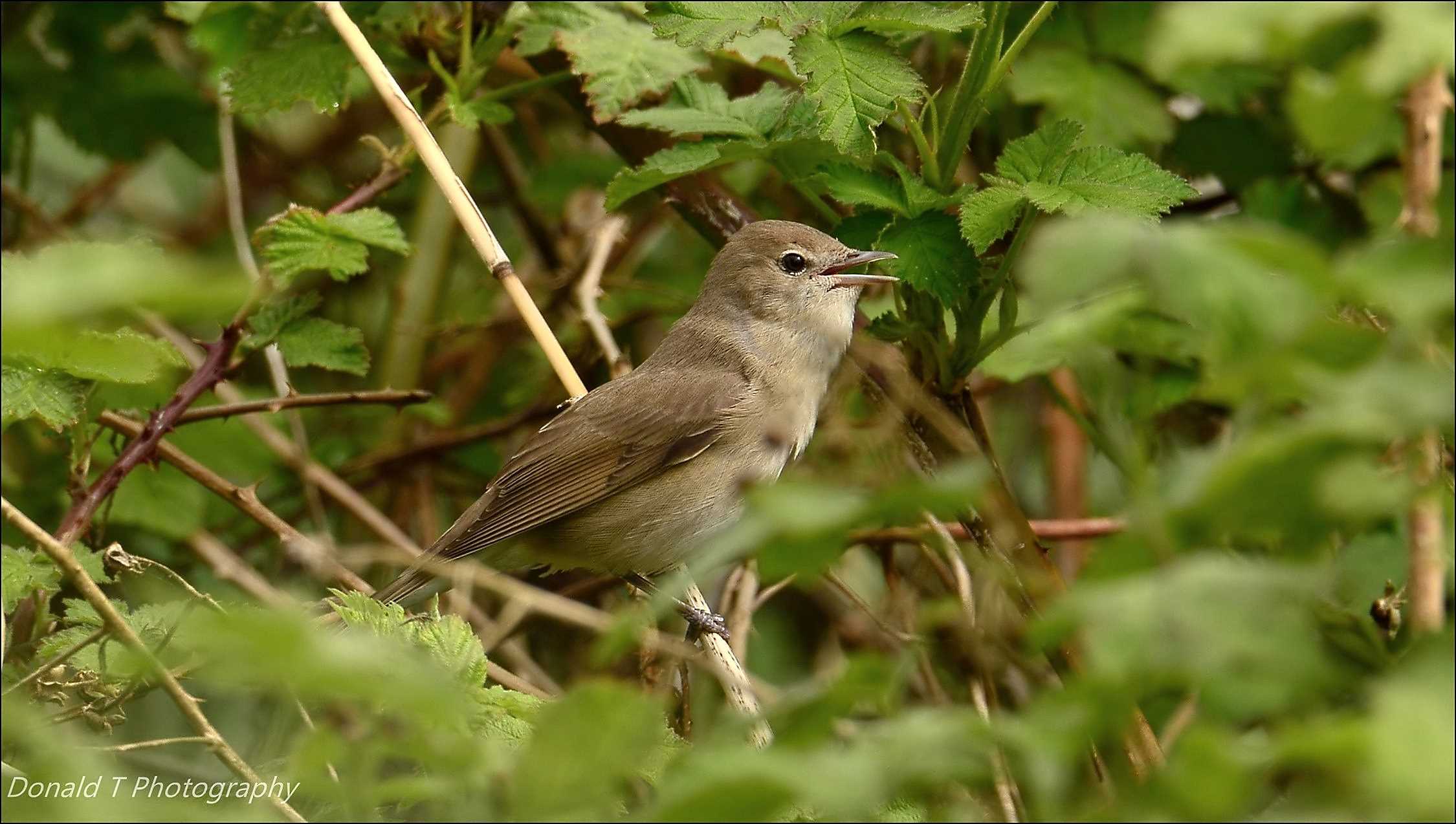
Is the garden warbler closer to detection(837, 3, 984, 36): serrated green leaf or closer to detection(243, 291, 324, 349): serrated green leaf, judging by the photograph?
detection(243, 291, 324, 349): serrated green leaf

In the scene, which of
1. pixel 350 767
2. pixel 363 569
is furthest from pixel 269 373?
pixel 350 767

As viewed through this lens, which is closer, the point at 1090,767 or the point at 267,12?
the point at 1090,767

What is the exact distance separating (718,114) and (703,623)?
1249 mm

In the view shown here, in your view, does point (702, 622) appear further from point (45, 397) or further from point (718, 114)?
point (45, 397)

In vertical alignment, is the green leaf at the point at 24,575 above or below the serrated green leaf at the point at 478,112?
below

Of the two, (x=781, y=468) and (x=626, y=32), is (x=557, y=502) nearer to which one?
(x=781, y=468)

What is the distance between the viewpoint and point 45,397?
2805 mm

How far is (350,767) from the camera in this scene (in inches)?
52.1

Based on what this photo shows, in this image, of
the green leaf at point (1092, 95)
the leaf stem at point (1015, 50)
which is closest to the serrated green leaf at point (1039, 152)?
the leaf stem at point (1015, 50)

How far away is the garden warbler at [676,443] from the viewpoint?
3.91 metres

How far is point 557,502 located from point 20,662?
1462mm

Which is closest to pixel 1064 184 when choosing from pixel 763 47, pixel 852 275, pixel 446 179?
pixel 763 47

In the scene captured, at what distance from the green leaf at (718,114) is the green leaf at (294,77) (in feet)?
2.51

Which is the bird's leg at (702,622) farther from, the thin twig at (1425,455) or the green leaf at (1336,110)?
the green leaf at (1336,110)
